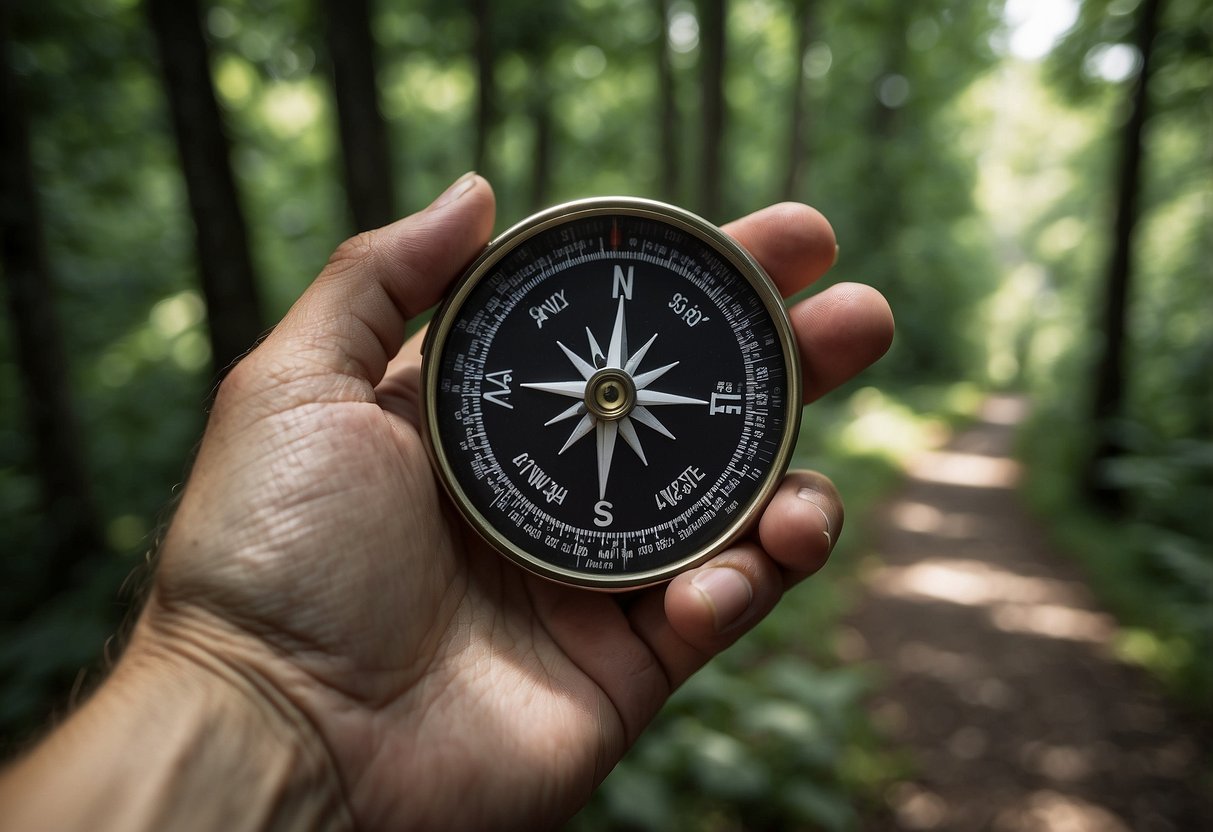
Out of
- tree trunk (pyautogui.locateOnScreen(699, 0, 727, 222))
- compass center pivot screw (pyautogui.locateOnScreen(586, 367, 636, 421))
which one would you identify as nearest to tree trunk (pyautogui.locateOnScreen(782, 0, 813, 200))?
tree trunk (pyautogui.locateOnScreen(699, 0, 727, 222))

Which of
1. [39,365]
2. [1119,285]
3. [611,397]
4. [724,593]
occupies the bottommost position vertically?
[1119,285]

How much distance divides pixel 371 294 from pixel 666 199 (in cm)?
854

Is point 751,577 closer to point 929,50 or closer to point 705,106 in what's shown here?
point 705,106

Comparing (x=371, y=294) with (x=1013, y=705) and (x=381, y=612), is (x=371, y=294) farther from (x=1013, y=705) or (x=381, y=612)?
(x=1013, y=705)

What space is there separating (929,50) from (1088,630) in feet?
49.3

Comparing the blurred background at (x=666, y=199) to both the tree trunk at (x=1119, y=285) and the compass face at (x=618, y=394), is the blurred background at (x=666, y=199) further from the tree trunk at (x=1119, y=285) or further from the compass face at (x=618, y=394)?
the compass face at (x=618, y=394)

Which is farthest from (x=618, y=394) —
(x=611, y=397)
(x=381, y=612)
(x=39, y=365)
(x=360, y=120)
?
(x=39, y=365)

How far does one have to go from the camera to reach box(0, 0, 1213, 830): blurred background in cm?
496

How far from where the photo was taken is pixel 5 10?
671cm

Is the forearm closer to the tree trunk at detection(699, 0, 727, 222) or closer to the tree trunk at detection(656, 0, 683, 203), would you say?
the tree trunk at detection(699, 0, 727, 222)

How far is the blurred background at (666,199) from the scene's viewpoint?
16.3 feet

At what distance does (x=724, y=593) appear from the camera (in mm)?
2367

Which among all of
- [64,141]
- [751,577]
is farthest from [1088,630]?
[64,141]

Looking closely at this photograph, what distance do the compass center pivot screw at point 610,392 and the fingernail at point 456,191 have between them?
0.77 meters
